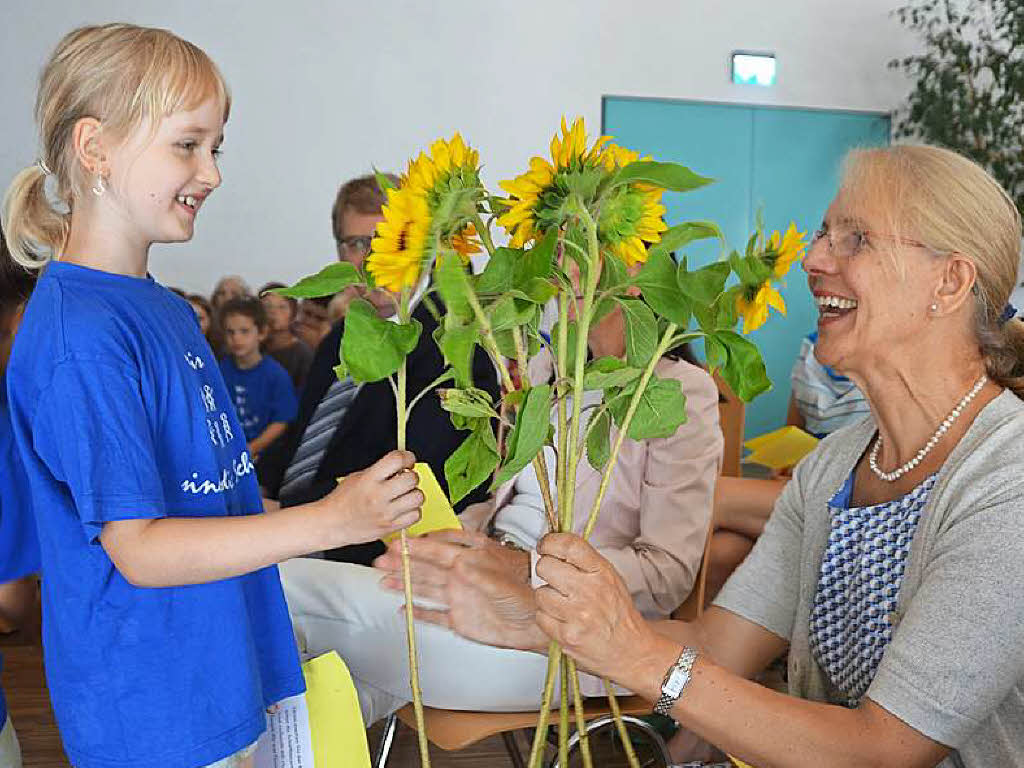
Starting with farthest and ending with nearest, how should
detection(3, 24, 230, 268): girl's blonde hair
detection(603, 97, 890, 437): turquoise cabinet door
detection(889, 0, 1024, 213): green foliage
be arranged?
detection(603, 97, 890, 437): turquoise cabinet door, detection(889, 0, 1024, 213): green foliage, detection(3, 24, 230, 268): girl's blonde hair

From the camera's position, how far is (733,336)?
936mm

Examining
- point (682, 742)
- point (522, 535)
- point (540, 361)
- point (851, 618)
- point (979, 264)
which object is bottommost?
point (682, 742)

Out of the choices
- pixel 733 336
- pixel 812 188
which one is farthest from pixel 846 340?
pixel 812 188

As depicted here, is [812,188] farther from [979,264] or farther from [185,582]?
[185,582]

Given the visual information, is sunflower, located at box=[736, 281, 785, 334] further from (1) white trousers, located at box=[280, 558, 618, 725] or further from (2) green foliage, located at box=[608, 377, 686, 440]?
(1) white trousers, located at box=[280, 558, 618, 725]

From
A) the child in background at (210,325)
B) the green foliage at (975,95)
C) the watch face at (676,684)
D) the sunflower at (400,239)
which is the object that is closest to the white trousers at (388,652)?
the watch face at (676,684)

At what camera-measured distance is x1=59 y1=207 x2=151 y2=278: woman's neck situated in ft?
4.09

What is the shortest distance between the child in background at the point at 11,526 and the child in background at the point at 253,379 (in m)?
3.12

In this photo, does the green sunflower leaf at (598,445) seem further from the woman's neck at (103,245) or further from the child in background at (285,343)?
the child in background at (285,343)

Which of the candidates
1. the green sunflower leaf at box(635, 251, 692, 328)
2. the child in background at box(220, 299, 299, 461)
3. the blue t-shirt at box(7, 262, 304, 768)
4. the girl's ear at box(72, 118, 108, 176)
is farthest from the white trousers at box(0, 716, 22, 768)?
the child in background at box(220, 299, 299, 461)

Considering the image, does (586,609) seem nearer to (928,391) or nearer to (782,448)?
(928,391)

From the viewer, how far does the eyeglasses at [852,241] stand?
138 centimetres

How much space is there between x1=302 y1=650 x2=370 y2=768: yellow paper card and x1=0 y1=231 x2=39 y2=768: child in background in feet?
1.29

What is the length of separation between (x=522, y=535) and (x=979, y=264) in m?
1.04
